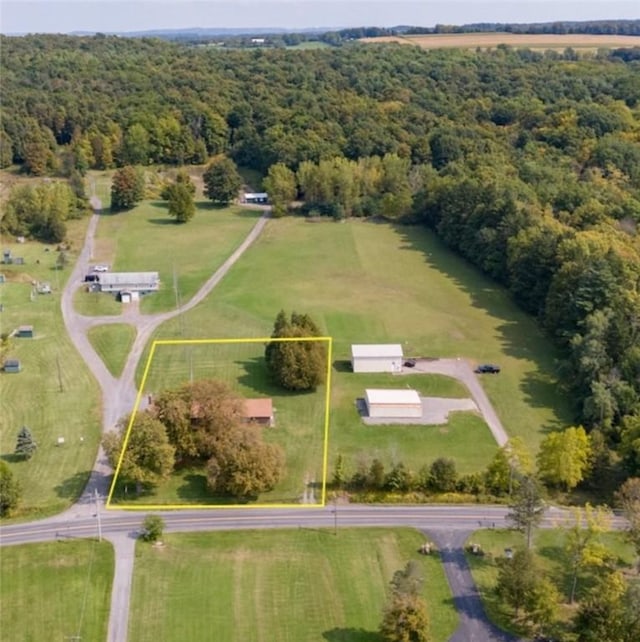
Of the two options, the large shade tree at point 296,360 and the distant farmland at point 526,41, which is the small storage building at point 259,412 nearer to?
the large shade tree at point 296,360

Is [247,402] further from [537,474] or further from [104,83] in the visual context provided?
[104,83]

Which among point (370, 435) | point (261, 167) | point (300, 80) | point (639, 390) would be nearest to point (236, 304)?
point (370, 435)

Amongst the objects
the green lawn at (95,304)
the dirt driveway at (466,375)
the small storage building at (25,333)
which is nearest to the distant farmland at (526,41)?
the green lawn at (95,304)

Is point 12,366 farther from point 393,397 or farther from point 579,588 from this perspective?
point 579,588

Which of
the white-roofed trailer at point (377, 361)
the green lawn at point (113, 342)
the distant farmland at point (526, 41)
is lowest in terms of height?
the green lawn at point (113, 342)

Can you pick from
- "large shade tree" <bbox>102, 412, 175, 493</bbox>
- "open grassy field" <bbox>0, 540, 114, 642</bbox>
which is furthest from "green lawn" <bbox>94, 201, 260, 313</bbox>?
"open grassy field" <bbox>0, 540, 114, 642</bbox>

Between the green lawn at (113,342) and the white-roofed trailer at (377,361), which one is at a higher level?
the white-roofed trailer at (377,361)
